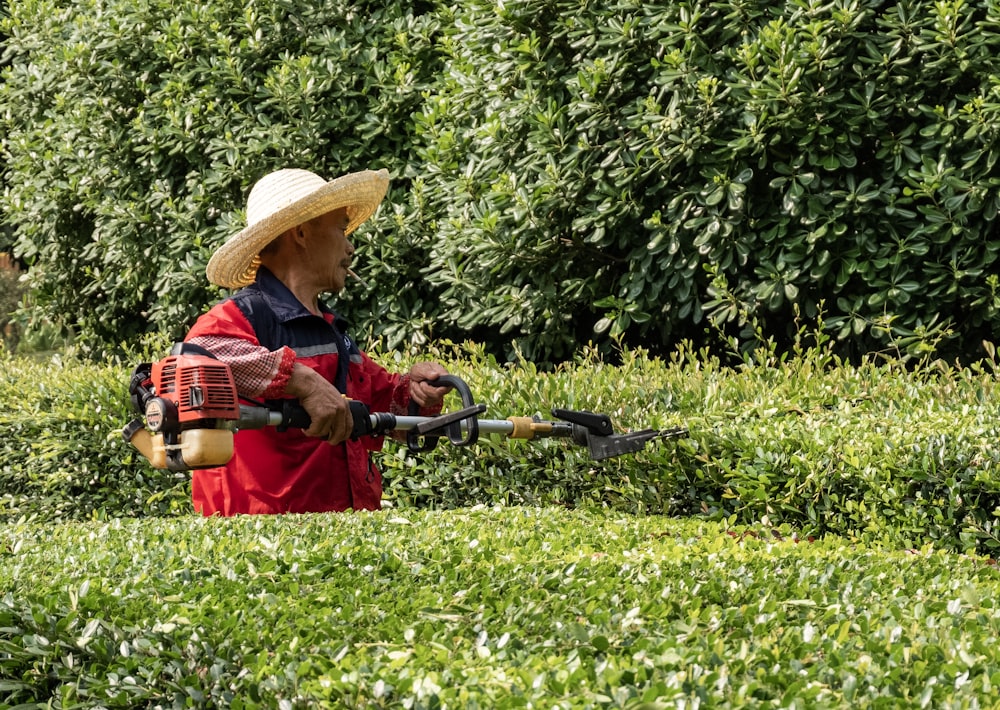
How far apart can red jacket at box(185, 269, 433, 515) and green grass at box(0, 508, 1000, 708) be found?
80cm

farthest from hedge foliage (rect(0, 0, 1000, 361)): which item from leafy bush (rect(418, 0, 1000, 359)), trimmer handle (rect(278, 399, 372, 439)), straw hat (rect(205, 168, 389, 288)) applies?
trimmer handle (rect(278, 399, 372, 439))

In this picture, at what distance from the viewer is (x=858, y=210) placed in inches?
261

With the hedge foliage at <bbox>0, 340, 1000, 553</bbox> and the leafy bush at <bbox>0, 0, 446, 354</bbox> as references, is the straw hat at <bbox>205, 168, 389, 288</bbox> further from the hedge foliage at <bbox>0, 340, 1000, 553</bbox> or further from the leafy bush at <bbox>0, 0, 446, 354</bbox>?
the leafy bush at <bbox>0, 0, 446, 354</bbox>

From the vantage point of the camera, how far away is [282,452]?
4391mm

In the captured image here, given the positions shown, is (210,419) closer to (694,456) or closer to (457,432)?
(457,432)

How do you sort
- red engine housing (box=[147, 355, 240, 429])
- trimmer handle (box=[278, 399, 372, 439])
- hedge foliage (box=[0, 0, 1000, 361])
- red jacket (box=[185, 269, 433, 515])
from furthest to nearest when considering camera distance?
hedge foliage (box=[0, 0, 1000, 361]), red jacket (box=[185, 269, 433, 515]), trimmer handle (box=[278, 399, 372, 439]), red engine housing (box=[147, 355, 240, 429])

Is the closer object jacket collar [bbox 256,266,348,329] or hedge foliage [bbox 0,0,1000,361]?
jacket collar [bbox 256,266,348,329]

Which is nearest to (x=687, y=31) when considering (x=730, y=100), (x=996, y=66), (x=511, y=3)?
(x=730, y=100)

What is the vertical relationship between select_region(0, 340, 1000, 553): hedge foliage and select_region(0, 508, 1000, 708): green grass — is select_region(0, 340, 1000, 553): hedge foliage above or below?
below

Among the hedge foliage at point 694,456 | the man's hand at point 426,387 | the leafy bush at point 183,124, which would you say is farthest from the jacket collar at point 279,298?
the leafy bush at point 183,124

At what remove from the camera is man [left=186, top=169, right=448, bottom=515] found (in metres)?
4.36

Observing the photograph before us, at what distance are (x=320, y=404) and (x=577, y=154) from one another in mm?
3741

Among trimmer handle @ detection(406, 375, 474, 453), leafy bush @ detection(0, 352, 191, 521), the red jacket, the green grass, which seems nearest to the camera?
the green grass

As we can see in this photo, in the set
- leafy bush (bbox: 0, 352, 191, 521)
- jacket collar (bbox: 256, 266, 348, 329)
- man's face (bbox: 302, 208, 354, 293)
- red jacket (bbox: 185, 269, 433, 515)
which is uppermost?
man's face (bbox: 302, 208, 354, 293)
